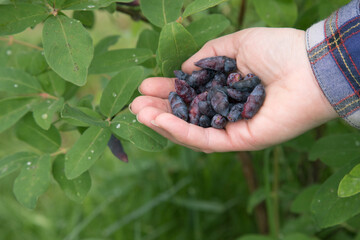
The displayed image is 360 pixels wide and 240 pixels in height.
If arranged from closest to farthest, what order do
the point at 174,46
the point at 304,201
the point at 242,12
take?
the point at 174,46, the point at 304,201, the point at 242,12

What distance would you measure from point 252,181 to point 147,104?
3.33 feet

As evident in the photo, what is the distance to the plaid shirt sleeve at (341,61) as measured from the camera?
1.19 m

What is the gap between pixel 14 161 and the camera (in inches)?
54.4

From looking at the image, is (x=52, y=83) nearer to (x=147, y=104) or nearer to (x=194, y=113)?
(x=147, y=104)

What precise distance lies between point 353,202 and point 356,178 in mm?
156

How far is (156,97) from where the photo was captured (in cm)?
139

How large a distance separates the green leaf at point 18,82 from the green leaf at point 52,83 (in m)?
0.03

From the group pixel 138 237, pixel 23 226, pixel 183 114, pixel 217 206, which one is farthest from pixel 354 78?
pixel 23 226

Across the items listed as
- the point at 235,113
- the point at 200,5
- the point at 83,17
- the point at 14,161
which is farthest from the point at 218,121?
the point at 14,161

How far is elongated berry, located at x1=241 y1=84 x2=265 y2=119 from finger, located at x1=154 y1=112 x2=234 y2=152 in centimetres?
10

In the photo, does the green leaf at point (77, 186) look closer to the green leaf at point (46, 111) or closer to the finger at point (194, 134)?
the green leaf at point (46, 111)

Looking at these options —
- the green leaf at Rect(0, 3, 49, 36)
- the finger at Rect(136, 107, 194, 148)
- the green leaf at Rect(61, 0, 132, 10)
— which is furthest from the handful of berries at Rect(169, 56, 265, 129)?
the green leaf at Rect(0, 3, 49, 36)

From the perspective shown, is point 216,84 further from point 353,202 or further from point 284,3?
point 353,202

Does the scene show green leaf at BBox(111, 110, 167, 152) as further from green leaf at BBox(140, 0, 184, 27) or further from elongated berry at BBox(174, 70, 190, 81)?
green leaf at BBox(140, 0, 184, 27)
